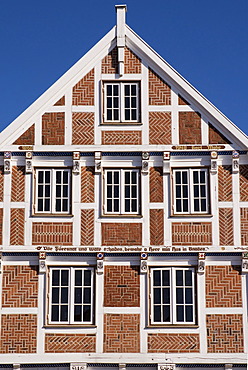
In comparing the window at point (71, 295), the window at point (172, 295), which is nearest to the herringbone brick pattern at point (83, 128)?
the window at point (71, 295)

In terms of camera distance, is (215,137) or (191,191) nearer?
(191,191)

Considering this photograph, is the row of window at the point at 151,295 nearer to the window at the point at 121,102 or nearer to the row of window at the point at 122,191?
the row of window at the point at 122,191

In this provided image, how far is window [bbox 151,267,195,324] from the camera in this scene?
2056cm

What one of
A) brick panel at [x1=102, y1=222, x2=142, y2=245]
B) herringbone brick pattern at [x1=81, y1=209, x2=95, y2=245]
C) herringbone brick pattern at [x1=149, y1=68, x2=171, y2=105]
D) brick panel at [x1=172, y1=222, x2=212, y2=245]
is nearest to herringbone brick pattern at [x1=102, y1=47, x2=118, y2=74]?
herringbone brick pattern at [x1=149, y1=68, x2=171, y2=105]

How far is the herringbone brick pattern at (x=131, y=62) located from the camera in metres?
22.3

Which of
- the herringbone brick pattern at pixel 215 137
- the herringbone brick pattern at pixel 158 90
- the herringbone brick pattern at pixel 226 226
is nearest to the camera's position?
the herringbone brick pattern at pixel 226 226

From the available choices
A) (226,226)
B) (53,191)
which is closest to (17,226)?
(53,191)

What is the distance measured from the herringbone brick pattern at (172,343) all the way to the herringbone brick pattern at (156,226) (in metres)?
2.86

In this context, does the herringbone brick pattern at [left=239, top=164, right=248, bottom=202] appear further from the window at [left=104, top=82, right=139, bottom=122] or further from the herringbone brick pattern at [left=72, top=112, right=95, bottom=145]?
the herringbone brick pattern at [left=72, top=112, right=95, bottom=145]

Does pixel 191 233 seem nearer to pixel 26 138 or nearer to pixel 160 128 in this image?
pixel 160 128

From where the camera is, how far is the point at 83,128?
21.8 m

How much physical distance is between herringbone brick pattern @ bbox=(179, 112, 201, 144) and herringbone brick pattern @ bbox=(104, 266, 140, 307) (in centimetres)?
443

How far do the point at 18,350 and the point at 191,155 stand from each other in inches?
318

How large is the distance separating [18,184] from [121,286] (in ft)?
15.1
